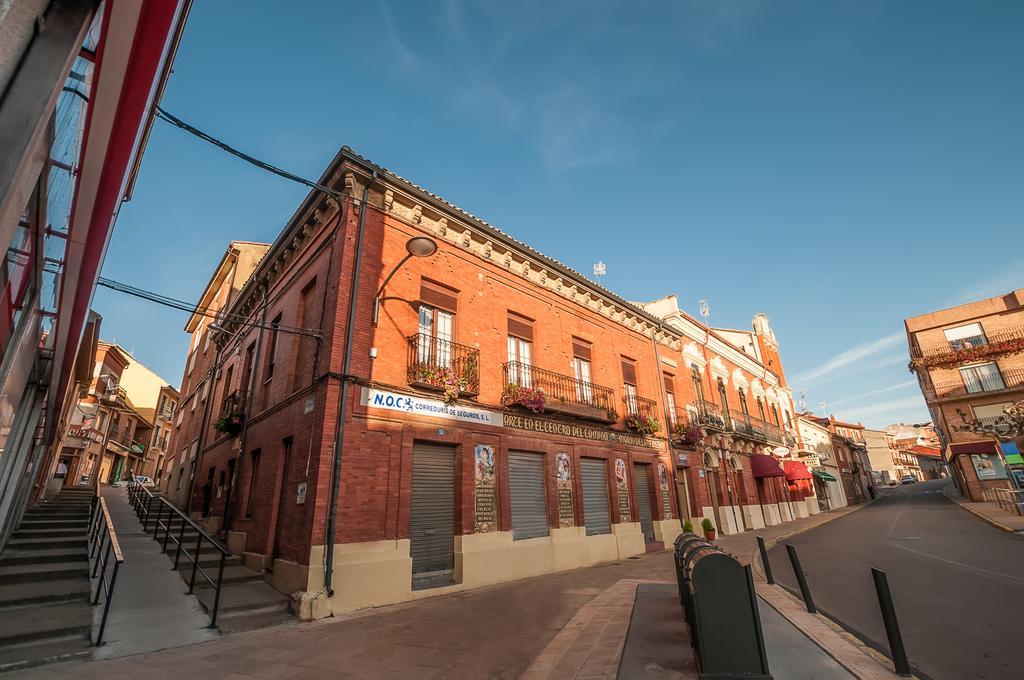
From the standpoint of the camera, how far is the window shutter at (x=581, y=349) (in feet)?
48.3

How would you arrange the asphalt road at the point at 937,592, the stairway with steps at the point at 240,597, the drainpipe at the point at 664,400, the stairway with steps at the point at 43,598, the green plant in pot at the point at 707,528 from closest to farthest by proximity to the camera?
the asphalt road at the point at 937,592 < the stairway with steps at the point at 43,598 < the stairway with steps at the point at 240,597 < the green plant in pot at the point at 707,528 < the drainpipe at the point at 664,400

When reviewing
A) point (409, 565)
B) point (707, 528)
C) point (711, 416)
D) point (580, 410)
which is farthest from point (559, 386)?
point (711, 416)

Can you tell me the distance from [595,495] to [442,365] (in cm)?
660

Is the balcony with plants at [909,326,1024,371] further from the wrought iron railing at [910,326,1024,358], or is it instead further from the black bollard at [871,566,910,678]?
→ the black bollard at [871,566,910,678]

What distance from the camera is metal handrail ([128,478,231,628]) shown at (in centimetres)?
659

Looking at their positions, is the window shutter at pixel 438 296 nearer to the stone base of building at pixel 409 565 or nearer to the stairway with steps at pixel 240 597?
the stone base of building at pixel 409 565

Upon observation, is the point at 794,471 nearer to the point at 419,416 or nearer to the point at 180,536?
the point at 419,416

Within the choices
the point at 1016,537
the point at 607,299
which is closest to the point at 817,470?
the point at 1016,537

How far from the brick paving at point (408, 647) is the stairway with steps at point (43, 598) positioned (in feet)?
1.65

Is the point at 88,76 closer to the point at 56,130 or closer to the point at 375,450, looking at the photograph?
the point at 56,130

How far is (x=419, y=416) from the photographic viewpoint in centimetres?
948

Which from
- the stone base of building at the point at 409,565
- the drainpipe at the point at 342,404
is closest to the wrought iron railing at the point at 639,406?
the stone base of building at the point at 409,565

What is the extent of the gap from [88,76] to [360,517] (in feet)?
24.2

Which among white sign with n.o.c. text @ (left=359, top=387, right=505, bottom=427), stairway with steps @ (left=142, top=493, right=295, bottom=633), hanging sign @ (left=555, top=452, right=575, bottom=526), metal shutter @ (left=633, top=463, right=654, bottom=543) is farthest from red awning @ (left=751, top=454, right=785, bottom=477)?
stairway with steps @ (left=142, top=493, right=295, bottom=633)
